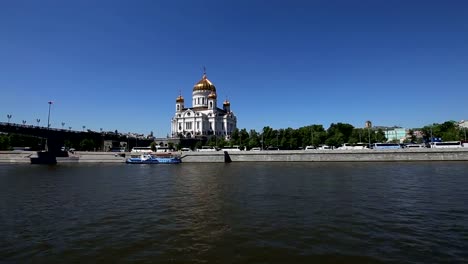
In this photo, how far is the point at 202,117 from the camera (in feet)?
452

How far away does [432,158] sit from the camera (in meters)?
63.8

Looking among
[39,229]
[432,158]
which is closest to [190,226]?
[39,229]

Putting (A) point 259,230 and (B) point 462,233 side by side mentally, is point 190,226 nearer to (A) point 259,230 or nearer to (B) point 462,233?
(A) point 259,230

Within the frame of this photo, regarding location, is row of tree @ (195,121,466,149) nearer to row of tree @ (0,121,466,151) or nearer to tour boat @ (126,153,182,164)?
row of tree @ (0,121,466,151)

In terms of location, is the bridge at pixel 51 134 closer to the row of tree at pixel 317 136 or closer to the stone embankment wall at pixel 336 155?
the stone embankment wall at pixel 336 155

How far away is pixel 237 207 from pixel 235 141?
291 ft

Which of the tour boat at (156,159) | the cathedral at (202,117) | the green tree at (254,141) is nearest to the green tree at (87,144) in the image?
the cathedral at (202,117)

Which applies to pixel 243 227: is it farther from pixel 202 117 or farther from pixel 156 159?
pixel 202 117

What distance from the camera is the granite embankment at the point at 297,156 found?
63.7 meters

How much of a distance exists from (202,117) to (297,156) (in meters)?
71.6

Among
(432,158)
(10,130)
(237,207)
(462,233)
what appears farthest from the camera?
(10,130)

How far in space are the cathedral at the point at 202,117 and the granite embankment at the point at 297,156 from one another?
47.6 meters

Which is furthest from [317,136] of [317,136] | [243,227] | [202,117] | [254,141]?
[243,227]

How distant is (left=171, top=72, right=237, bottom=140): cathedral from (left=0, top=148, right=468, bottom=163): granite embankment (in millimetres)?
47644
